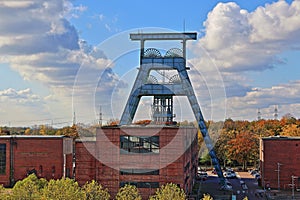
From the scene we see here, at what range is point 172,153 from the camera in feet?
125

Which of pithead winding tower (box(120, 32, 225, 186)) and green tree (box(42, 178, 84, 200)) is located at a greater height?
pithead winding tower (box(120, 32, 225, 186))

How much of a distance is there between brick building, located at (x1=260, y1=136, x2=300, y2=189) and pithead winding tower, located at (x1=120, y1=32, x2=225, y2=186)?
511 cm

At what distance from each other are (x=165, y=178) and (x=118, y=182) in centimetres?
383

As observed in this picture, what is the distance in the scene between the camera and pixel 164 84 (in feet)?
169

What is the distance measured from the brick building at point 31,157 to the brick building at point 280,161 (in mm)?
21831

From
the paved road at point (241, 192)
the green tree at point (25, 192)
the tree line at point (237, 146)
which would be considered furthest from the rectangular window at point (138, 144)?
the tree line at point (237, 146)

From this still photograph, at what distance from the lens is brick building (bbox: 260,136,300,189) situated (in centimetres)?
5059

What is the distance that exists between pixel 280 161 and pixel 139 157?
64.8 ft

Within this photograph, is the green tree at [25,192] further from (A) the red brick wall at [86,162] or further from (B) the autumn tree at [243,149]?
(B) the autumn tree at [243,149]

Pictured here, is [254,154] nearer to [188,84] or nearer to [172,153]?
[188,84]

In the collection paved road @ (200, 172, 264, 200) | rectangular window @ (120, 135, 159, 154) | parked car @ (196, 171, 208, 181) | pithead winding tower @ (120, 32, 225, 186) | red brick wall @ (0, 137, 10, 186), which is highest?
pithead winding tower @ (120, 32, 225, 186)

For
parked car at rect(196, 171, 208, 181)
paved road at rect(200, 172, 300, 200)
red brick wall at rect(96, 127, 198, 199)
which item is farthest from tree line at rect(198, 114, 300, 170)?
red brick wall at rect(96, 127, 198, 199)

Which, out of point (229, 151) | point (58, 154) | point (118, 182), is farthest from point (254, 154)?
point (118, 182)

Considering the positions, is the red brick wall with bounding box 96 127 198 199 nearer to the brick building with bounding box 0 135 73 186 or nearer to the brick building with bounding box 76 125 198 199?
the brick building with bounding box 76 125 198 199
